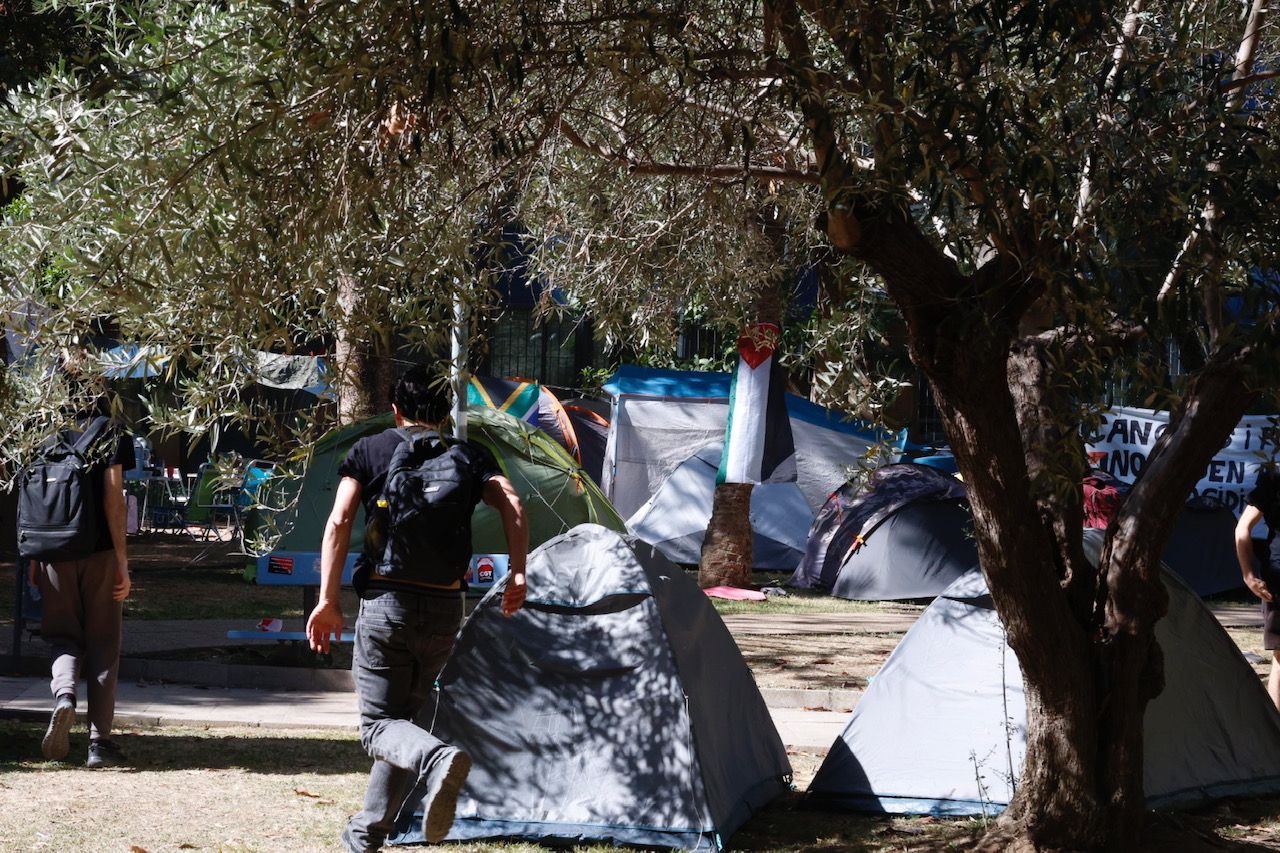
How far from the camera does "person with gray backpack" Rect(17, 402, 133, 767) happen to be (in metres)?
6.71

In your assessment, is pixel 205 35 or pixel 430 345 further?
pixel 430 345

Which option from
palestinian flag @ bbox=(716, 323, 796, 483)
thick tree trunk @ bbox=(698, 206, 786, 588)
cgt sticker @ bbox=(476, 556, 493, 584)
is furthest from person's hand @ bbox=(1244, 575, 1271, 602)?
thick tree trunk @ bbox=(698, 206, 786, 588)

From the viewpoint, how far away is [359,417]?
1355 centimetres

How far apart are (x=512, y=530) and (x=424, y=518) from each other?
303 mm

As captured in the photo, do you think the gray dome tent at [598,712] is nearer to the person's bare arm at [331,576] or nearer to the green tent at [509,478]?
the person's bare arm at [331,576]

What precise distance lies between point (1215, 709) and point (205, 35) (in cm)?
515

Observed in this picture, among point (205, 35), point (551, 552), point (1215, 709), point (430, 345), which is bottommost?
point (1215, 709)

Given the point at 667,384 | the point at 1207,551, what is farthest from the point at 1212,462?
the point at 667,384

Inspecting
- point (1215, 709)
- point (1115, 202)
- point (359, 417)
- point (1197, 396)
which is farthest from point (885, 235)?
point (359, 417)

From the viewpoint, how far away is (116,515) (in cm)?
678

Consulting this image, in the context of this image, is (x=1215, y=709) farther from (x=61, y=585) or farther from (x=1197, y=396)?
(x=61, y=585)

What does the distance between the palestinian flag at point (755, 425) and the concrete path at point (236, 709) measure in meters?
5.30

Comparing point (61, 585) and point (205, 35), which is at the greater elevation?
point (205, 35)

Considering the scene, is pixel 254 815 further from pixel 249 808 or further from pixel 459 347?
pixel 459 347
